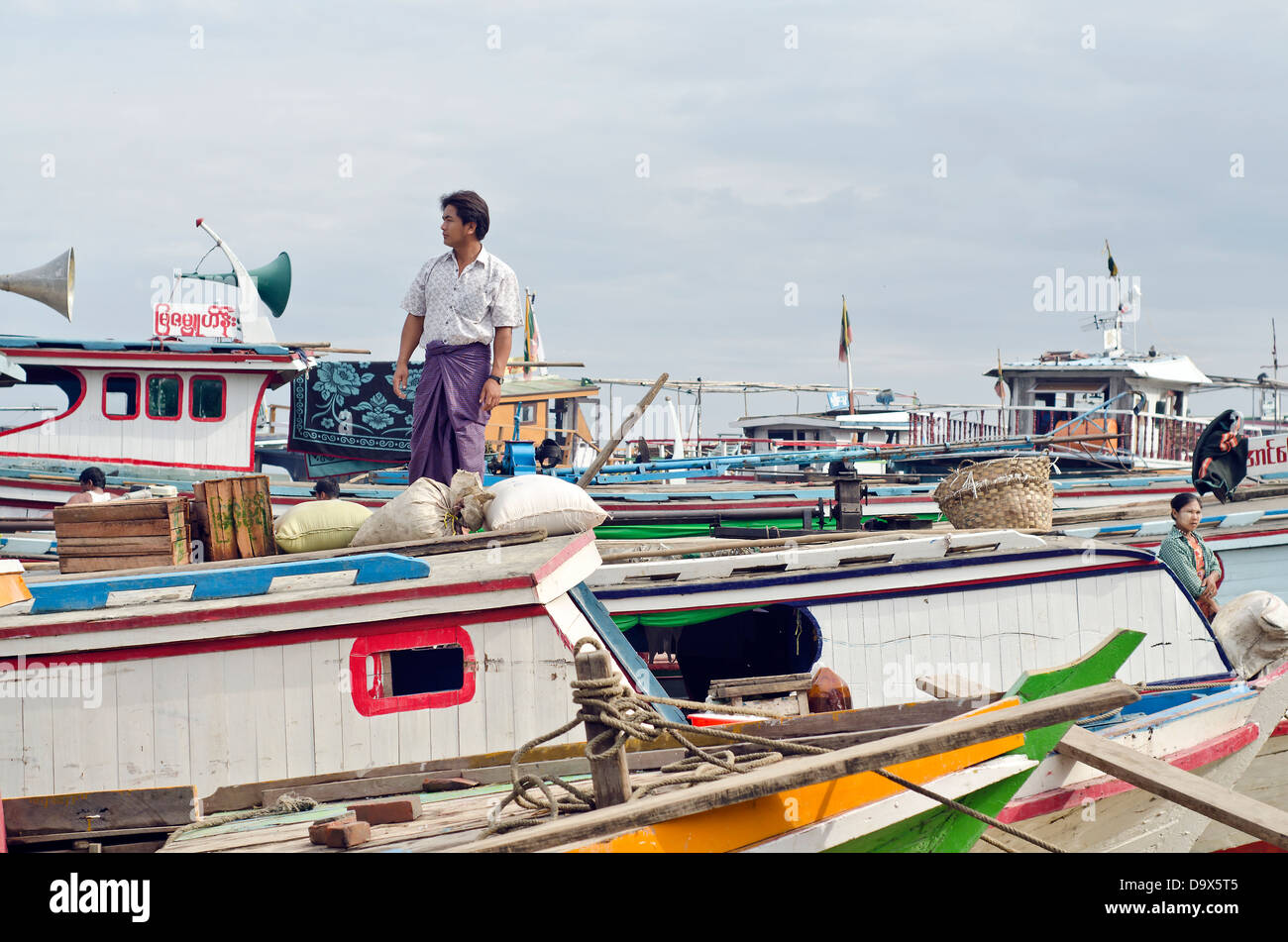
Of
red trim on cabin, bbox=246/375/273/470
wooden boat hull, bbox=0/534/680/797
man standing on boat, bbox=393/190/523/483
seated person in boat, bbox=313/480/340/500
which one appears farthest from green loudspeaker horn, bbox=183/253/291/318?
wooden boat hull, bbox=0/534/680/797

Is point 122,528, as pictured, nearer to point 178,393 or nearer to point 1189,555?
point 1189,555

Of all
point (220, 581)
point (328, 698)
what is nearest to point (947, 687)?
point (328, 698)

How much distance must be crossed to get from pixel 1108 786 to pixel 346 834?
3.97 m

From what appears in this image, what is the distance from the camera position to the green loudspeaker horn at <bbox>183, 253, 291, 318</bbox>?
48.9 ft

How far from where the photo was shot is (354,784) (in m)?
4.68

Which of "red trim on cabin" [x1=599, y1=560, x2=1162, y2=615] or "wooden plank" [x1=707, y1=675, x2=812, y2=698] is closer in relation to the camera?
"wooden plank" [x1=707, y1=675, x2=812, y2=698]

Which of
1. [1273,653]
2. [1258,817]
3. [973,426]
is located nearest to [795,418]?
[973,426]

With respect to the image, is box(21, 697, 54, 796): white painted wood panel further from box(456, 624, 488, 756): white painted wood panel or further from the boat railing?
the boat railing

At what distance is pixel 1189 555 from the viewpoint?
8477 millimetres

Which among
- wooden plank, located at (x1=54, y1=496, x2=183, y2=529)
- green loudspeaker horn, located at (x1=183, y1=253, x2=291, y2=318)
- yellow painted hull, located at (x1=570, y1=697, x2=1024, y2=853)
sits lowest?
yellow painted hull, located at (x1=570, y1=697, x2=1024, y2=853)

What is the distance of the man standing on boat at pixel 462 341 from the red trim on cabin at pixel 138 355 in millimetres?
7220

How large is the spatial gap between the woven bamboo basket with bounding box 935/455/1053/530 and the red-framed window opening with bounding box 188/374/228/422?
9203 millimetres

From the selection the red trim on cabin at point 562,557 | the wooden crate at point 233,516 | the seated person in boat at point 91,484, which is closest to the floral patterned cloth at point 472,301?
the wooden crate at point 233,516

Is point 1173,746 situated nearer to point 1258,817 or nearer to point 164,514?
point 1258,817
